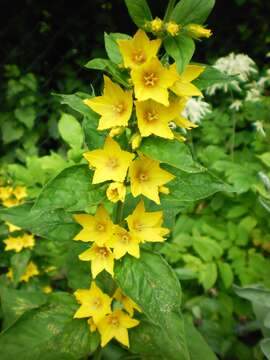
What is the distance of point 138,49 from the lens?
890mm

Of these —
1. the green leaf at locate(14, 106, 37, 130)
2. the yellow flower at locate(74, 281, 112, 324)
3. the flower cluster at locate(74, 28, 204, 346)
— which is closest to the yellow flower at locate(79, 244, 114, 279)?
the flower cluster at locate(74, 28, 204, 346)

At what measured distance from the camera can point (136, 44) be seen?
88cm

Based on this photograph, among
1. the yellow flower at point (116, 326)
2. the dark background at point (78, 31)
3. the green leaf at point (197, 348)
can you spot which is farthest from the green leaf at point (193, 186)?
the dark background at point (78, 31)

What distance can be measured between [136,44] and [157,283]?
0.48m

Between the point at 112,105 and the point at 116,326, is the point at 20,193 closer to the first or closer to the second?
the point at 116,326

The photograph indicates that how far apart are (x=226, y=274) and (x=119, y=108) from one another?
3.30 ft

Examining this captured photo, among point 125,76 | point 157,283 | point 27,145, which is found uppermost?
point 125,76

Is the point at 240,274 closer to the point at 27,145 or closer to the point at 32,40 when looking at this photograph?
the point at 27,145

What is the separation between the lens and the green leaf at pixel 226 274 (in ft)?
5.66

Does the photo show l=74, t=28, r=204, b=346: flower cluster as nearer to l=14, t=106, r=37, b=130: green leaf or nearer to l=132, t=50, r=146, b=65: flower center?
l=132, t=50, r=146, b=65: flower center

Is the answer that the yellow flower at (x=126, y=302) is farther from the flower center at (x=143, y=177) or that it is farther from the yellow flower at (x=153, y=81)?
the yellow flower at (x=153, y=81)

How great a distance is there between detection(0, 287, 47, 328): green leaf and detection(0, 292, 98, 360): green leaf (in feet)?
0.45

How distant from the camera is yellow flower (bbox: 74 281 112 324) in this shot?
1.13m

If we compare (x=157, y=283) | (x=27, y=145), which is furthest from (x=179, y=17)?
(x=27, y=145)
